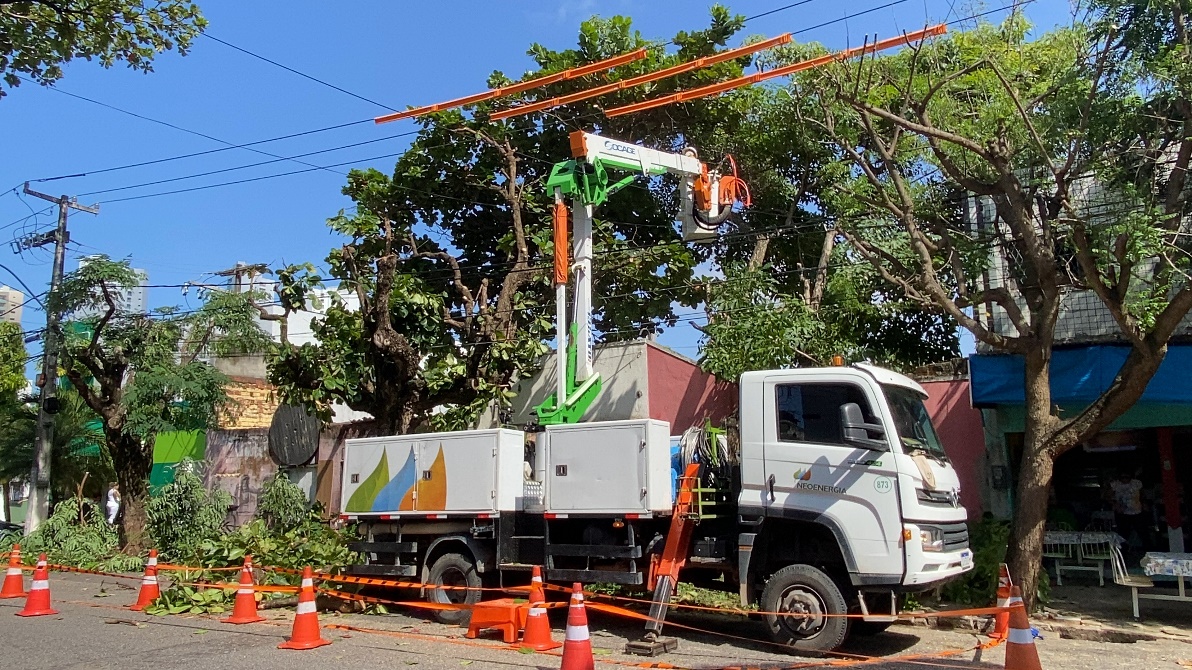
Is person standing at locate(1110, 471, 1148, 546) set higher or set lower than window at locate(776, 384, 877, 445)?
lower

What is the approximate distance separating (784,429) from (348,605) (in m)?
6.75

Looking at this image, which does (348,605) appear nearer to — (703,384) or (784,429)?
(784,429)

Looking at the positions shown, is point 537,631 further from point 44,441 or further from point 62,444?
point 62,444

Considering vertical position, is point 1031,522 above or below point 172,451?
below

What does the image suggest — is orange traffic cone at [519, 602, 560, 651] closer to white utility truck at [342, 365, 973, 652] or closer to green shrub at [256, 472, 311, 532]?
white utility truck at [342, 365, 973, 652]

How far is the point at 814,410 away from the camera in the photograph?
9.38 m

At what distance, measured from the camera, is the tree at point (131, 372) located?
19969 mm

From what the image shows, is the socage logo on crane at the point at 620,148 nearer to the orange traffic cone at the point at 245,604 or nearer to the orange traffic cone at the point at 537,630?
the orange traffic cone at the point at 537,630

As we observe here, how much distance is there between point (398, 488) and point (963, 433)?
9.73 m

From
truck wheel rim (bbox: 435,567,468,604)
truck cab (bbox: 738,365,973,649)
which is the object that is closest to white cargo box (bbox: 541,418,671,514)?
truck cab (bbox: 738,365,973,649)

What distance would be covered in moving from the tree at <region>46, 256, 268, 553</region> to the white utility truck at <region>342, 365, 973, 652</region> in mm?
10696

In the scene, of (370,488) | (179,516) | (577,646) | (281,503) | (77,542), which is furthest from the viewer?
(77,542)

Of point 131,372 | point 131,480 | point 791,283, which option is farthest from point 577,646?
point 131,372

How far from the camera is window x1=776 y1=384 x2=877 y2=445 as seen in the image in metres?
9.21
